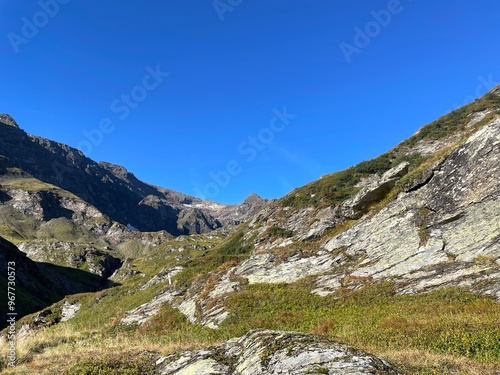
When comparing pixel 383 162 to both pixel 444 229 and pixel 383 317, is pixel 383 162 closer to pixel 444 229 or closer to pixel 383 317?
pixel 444 229

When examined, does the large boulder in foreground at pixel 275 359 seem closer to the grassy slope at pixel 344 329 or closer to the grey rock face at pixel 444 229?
the grassy slope at pixel 344 329


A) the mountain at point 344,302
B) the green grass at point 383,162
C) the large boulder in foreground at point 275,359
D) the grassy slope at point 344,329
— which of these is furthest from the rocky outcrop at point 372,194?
the large boulder in foreground at point 275,359

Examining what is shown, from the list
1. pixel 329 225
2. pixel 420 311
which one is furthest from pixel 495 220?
pixel 329 225

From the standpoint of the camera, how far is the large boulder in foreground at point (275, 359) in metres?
7.21

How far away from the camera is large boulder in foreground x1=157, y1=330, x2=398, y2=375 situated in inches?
284

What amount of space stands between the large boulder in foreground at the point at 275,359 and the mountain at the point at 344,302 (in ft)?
0.14

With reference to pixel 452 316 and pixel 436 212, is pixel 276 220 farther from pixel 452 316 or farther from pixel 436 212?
pixel 452 316

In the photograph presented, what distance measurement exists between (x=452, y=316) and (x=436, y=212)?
12199 mm

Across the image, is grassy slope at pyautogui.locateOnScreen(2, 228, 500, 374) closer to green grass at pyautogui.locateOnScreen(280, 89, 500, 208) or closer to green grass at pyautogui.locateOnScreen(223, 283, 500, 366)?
green grass at pyautogui.locateOnScreen(223, 283, 500, 366)

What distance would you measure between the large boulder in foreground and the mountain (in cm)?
4

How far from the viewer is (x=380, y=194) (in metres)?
32.9

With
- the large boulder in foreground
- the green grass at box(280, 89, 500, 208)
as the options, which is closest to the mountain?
the large boulder in foreground

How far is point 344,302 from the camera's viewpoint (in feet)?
63.7

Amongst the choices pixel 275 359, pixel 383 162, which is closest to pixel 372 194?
pixel 275 359
